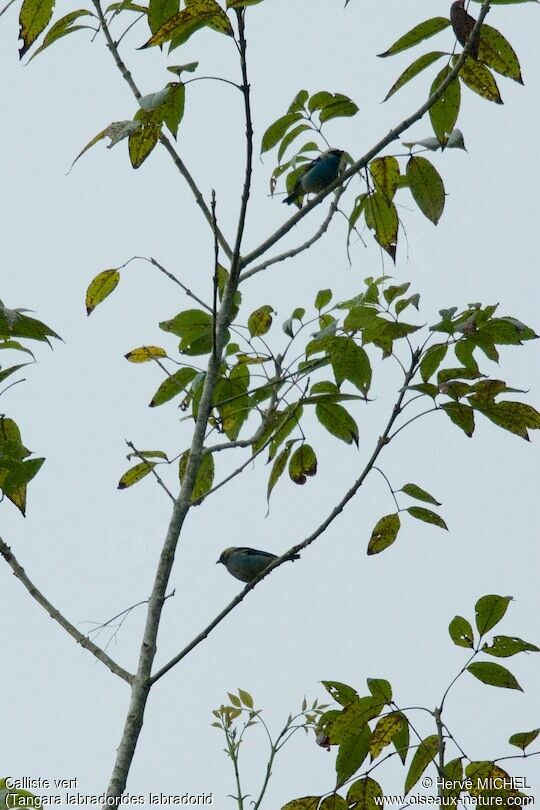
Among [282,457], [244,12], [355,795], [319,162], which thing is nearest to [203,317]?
[282,457]

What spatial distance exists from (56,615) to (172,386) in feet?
3.02

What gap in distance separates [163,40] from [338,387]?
0.97 meters

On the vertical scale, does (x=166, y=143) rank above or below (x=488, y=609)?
above

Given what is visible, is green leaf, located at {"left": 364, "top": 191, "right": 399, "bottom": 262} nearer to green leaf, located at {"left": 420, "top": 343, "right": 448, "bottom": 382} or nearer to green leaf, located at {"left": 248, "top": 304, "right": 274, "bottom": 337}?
green leaf, located at {"left": 420, "top": 343, "right": 448, "bottom": 382}

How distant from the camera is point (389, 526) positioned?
2486 millimetres

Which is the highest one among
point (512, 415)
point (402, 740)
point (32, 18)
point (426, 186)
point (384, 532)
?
point (32, 18)

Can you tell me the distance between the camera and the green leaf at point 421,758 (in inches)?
84.0

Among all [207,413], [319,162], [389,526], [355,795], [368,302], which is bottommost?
[355,795]

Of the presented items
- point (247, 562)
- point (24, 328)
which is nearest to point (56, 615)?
point (24, 328)

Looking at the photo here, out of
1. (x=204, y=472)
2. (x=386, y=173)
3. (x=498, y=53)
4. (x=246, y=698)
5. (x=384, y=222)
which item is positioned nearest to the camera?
(x=498, y=53)

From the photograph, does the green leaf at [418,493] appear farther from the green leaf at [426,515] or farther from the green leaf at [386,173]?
the green leaf at [386,173]

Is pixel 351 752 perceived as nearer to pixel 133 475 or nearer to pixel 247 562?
pixel 133 475

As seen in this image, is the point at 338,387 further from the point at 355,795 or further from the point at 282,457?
the point at 355,795

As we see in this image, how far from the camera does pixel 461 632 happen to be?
87.0 inches
